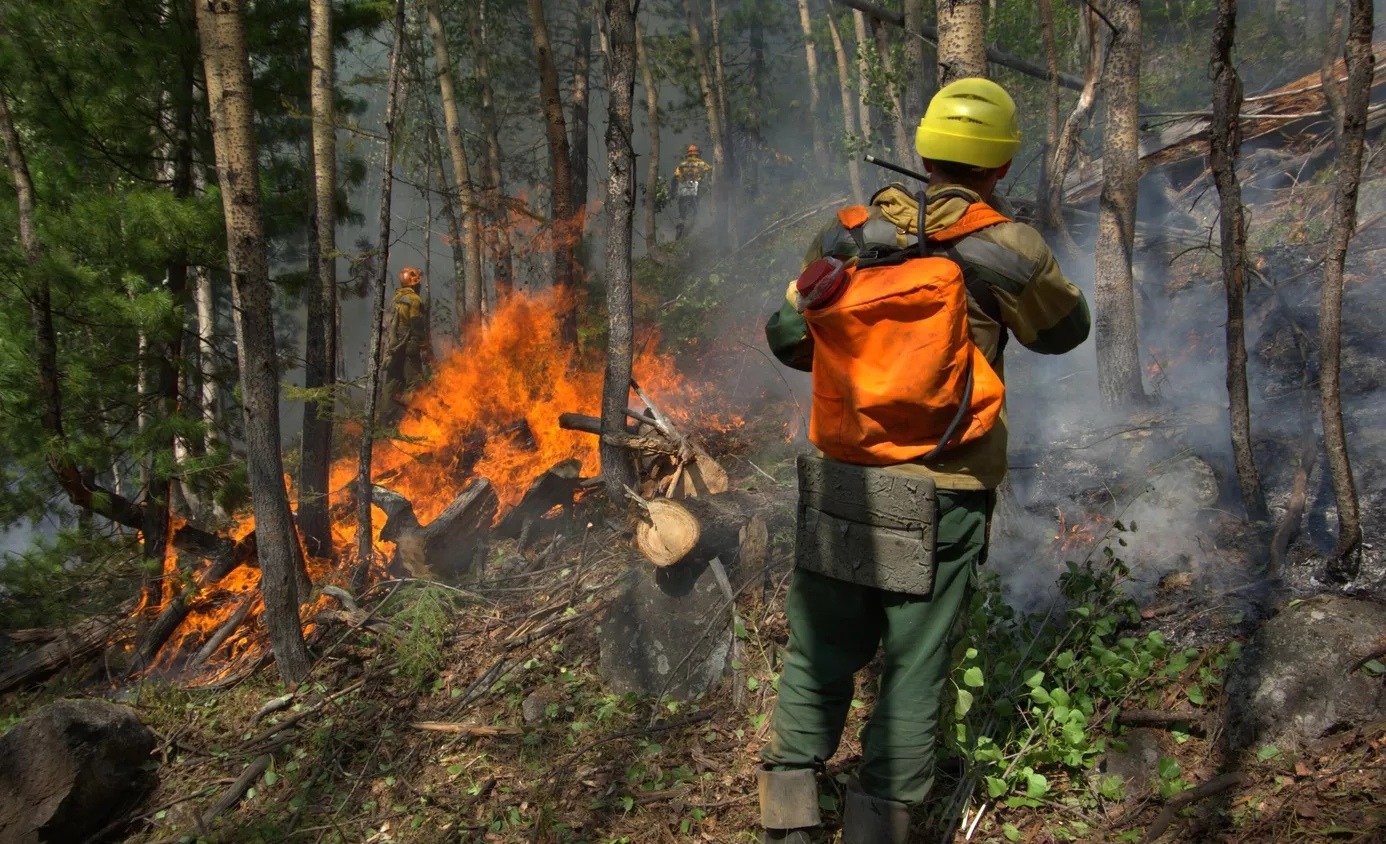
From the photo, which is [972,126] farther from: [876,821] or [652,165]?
[652,165]

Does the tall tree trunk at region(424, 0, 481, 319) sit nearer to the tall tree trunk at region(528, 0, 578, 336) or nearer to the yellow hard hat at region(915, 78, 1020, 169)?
the tall tree trunk at region(528, 0, 578, 336)

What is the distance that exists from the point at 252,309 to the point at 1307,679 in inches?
224

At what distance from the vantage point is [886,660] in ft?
8.86

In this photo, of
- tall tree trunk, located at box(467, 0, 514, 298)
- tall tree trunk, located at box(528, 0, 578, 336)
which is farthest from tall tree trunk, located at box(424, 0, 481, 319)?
tall tree trunk, located at box(528, 0, 578, 336)

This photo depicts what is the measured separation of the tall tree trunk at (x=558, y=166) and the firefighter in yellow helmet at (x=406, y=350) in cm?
221

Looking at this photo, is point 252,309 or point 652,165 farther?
point 652,165

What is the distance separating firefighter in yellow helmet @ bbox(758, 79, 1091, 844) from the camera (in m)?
2.52

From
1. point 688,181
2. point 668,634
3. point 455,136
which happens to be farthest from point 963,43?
point 688,181

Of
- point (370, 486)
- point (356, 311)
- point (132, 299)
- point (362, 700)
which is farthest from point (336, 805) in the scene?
point (356, 311)

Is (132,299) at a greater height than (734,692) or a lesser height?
greater

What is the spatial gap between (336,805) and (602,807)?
5.30 ft

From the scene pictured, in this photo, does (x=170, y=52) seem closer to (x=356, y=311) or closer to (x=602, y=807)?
(x=602, y=807)

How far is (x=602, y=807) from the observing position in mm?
3732

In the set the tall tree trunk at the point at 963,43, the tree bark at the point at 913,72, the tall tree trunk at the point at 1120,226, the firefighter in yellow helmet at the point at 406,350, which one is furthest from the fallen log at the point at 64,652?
the tree bark at the point at 913,72
